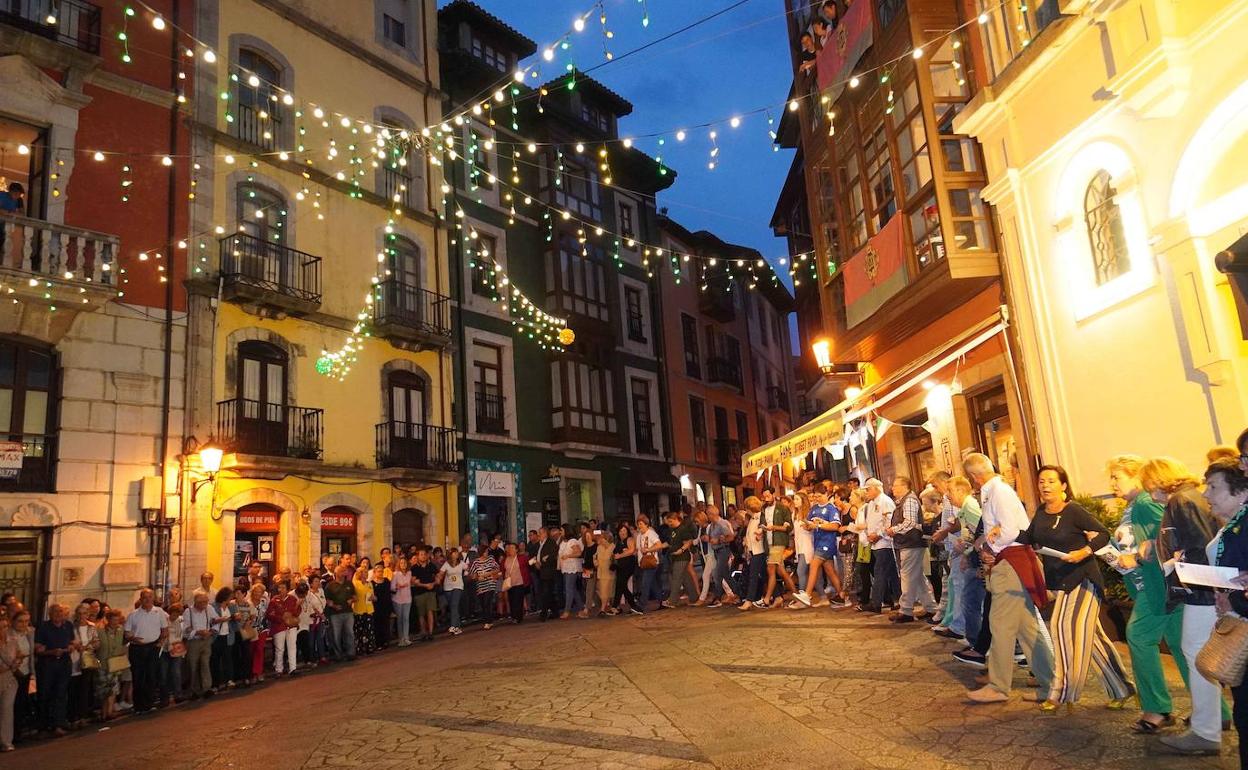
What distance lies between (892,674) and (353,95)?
18070 mm

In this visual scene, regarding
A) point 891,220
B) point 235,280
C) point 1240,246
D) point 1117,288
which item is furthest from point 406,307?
point 1240,246

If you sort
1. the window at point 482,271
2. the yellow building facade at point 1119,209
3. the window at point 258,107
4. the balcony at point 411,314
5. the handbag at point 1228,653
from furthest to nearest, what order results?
the window at point 482,271 → the balcony at point 411,314 → the window at point 258,107 → the yellow building facade at point 1119,209 → the handbag at point 1228,653

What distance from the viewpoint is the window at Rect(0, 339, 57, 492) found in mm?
13109

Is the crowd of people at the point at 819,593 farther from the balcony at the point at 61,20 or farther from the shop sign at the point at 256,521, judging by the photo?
the balcony at the point at 61,20

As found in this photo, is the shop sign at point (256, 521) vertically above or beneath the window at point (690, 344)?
beneath

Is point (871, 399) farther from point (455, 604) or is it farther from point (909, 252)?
point (455, 604)

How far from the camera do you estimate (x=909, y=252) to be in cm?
1231

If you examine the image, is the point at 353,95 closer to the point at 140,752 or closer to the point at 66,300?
the point at 66,300

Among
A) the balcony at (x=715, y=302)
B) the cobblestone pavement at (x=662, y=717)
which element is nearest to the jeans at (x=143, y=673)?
the cobblestone pavement at (x=662, y=717)

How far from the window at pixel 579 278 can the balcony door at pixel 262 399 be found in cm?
937

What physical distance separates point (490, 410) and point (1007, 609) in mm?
17666

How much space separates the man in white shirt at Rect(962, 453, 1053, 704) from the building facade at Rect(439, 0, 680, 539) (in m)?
15.5

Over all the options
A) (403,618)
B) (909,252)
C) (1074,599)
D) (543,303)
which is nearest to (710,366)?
(543,303)

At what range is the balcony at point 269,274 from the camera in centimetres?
1594
